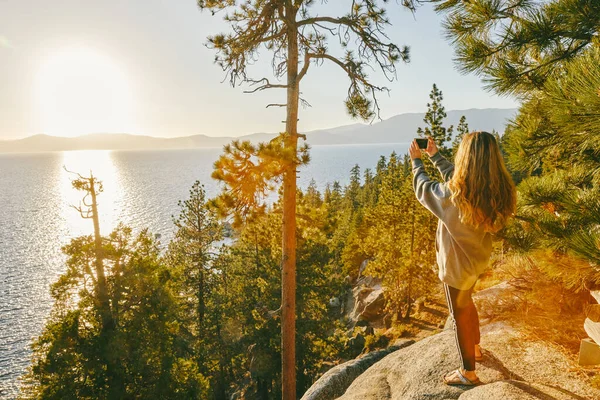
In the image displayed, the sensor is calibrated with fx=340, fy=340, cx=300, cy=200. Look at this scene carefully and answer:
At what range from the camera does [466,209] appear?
2.80 m

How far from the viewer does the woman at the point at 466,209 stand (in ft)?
9.02

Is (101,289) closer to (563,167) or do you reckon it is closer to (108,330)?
(108,330)

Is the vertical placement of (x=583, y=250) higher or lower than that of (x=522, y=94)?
lower

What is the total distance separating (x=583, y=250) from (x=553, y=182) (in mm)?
1284

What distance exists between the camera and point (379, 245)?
1850cm

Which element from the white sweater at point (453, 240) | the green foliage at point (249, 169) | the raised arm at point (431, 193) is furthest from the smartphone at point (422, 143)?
the green foliage at point (249, 169)

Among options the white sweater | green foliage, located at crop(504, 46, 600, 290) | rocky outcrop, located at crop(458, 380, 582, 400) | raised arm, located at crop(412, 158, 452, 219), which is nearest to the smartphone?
the white sweater

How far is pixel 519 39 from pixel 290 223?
5.94 meters

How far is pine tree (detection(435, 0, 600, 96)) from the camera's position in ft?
11.3

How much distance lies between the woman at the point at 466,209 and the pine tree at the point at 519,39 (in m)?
1.50

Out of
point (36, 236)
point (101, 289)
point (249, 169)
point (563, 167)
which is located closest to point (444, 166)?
point (563, 167)

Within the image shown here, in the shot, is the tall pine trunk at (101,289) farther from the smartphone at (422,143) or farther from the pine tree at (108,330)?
the smartphone at (422,143)

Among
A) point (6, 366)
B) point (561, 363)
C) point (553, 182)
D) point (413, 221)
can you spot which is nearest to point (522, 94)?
point (553, 182)

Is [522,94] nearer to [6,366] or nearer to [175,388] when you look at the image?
[175,388]
